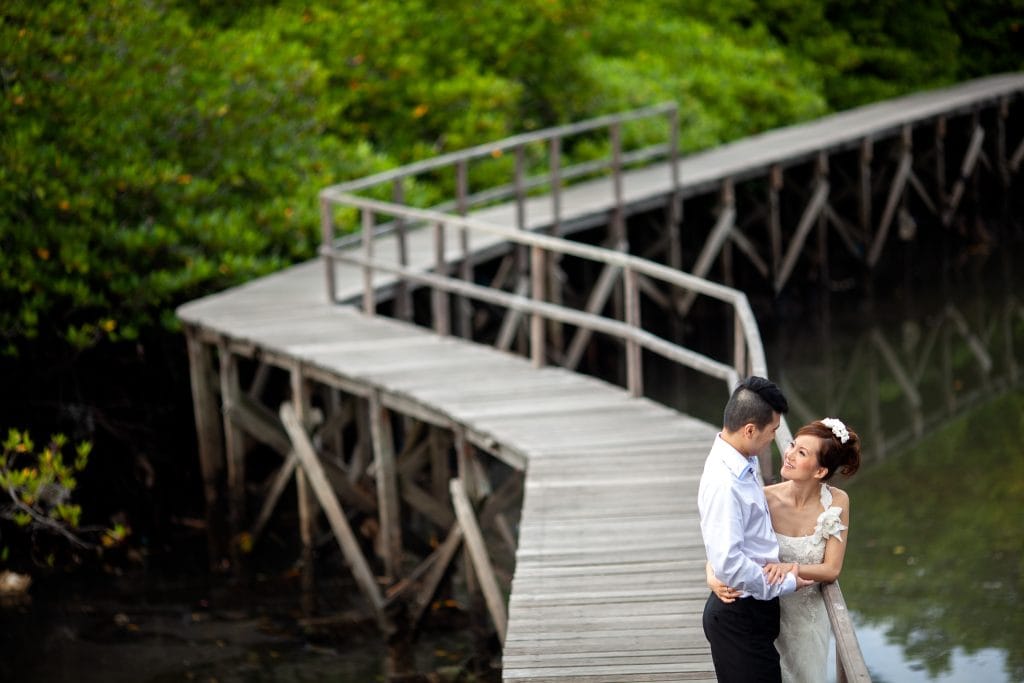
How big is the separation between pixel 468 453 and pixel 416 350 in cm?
169

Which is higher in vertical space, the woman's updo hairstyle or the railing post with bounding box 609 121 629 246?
the woman's updo hairstyle

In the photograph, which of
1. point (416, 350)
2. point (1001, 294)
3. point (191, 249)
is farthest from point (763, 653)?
point (1001, 294)

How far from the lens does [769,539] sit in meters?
4.61

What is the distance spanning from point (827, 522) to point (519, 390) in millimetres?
4844

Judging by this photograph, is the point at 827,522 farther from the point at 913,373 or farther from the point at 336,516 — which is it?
the point at 913,373

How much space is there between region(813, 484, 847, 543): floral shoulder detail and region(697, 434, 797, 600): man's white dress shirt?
14cm

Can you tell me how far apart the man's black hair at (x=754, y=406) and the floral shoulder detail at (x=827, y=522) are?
1.01 ft

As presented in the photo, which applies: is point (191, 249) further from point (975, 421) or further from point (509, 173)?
point (975, 421)

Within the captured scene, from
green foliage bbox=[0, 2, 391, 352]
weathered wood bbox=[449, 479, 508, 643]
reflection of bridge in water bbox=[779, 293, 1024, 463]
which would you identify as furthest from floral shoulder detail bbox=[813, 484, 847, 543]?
reflection of bridge in water bbox=[779, 293, 1024, 463]

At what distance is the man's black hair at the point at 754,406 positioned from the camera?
456 cm

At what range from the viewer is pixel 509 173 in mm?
16062

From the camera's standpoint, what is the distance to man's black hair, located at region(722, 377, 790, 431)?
15.0 ft

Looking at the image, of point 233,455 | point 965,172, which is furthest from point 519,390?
point 965,172

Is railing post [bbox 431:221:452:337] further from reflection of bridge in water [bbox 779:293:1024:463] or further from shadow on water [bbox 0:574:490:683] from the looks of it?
reflection of bridge in water [bbox 779:293:1024:463]
